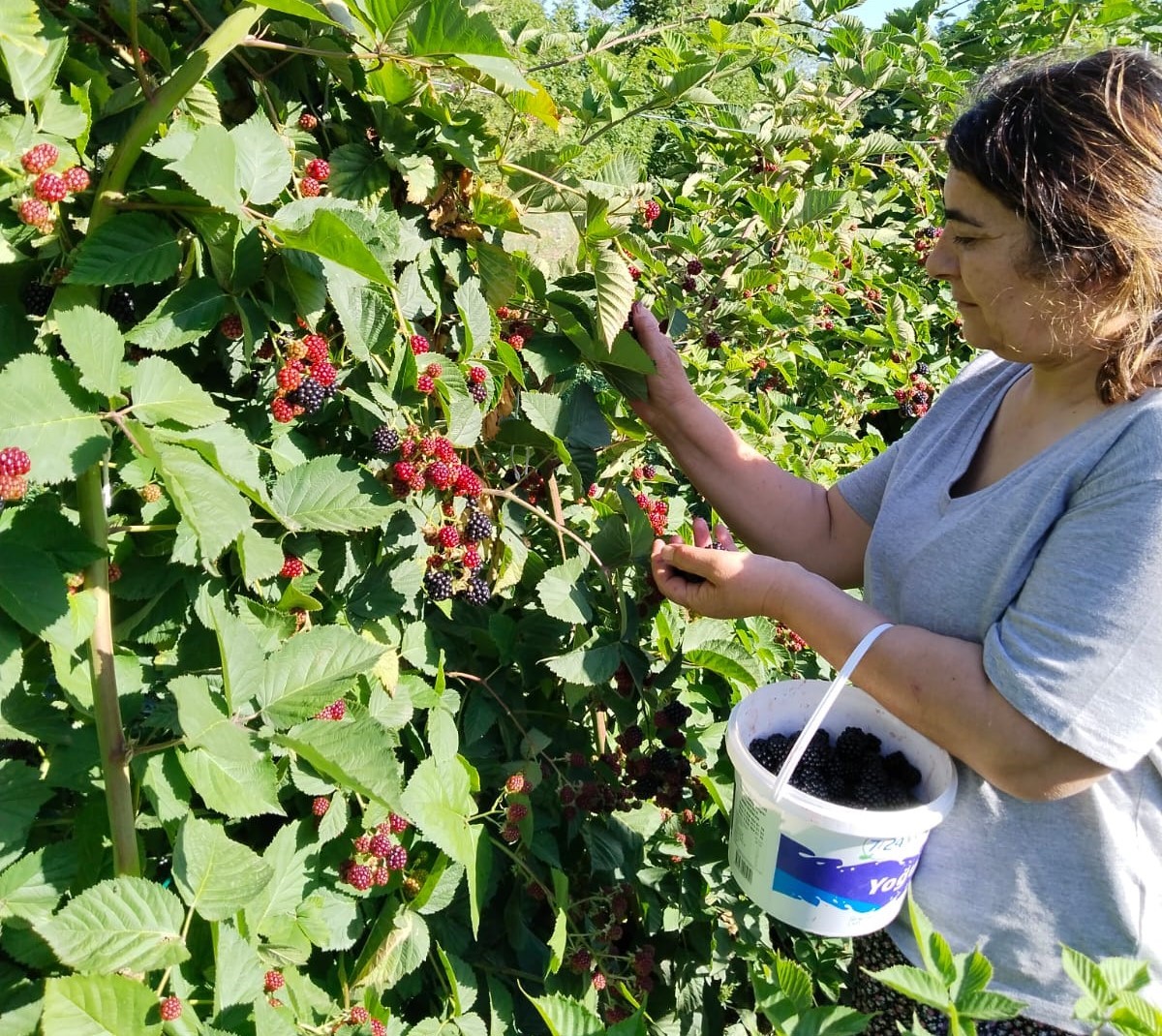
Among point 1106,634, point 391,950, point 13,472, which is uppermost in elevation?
point 13,472

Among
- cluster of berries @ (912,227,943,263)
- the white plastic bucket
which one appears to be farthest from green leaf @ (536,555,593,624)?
cluster of berries @ (912,227,943,263)

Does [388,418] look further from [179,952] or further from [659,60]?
[659,60]

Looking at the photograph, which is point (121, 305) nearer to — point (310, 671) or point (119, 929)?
point (310, 671)

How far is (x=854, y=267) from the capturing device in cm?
286

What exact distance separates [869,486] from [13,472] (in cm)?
122

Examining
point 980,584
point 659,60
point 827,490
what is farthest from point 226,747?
point 659,60

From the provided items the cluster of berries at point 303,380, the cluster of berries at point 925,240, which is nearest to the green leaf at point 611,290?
the cluster of berries at point 303,380

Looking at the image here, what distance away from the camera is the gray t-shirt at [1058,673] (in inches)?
39.8

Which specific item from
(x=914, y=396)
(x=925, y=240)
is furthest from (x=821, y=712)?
(x=925, y=240)

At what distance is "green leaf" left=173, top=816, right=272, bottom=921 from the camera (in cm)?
82

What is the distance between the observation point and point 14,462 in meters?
0.67

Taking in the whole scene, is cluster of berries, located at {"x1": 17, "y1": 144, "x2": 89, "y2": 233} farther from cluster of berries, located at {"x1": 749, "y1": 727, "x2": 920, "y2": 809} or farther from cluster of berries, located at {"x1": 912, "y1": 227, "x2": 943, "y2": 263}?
cluster of berries, located at {"x1": 912, "y1": 227, "x2": 943, "y2": 263}

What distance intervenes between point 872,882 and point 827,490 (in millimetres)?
706

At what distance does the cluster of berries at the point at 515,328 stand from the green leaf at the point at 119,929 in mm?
727
